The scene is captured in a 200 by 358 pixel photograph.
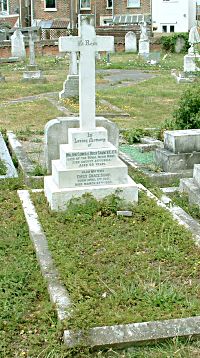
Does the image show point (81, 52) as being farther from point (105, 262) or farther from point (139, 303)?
point (139, 303)

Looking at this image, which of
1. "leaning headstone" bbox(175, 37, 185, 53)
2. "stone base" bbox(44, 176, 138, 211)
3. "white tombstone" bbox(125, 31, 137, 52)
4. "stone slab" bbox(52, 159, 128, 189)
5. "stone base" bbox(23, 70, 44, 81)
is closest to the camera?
"stone base" bbox(44, 176, 138, 211)

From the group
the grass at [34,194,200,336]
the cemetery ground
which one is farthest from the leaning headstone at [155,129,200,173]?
the grass at [34,194,200,336]

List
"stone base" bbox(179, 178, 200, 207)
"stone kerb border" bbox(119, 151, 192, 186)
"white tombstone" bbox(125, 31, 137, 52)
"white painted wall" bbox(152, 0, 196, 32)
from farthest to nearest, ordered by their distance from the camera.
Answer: "white painted wall" bbox(152, 0, 196, 32)
"white tombstone" bbox(125, 31, 137, 52)
"stone kerb border" bbox(119, 151, 192, 186)
"stone base" bbox(179, 178, 200, 207)

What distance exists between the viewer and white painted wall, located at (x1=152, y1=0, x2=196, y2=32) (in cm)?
4253

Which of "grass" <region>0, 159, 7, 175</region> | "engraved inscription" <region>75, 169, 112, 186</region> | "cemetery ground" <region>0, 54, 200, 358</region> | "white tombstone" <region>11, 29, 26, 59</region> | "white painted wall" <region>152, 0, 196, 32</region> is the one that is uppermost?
"white painted wall" <region>152, 0, 196, 32</region>

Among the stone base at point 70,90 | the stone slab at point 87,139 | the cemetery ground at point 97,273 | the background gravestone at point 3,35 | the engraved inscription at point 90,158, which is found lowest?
the cemetery ground at point 97,273

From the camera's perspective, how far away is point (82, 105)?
7.43 meters

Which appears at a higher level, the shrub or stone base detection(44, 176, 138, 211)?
the shrub

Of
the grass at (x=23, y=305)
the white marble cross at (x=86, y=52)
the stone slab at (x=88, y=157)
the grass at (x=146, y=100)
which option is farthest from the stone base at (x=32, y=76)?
the grass at (x=23, y=305)

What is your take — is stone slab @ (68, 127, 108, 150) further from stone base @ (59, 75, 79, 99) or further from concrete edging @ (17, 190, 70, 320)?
stone base @ (59, 75, 79, 99)

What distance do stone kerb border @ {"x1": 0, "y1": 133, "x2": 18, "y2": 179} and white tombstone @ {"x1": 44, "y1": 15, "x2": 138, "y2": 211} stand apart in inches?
57.0

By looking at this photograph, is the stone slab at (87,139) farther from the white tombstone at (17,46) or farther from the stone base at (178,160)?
the white tombstone at (17,46)

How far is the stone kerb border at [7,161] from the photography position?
8.72m

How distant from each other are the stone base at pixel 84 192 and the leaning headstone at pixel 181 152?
1.80 m
